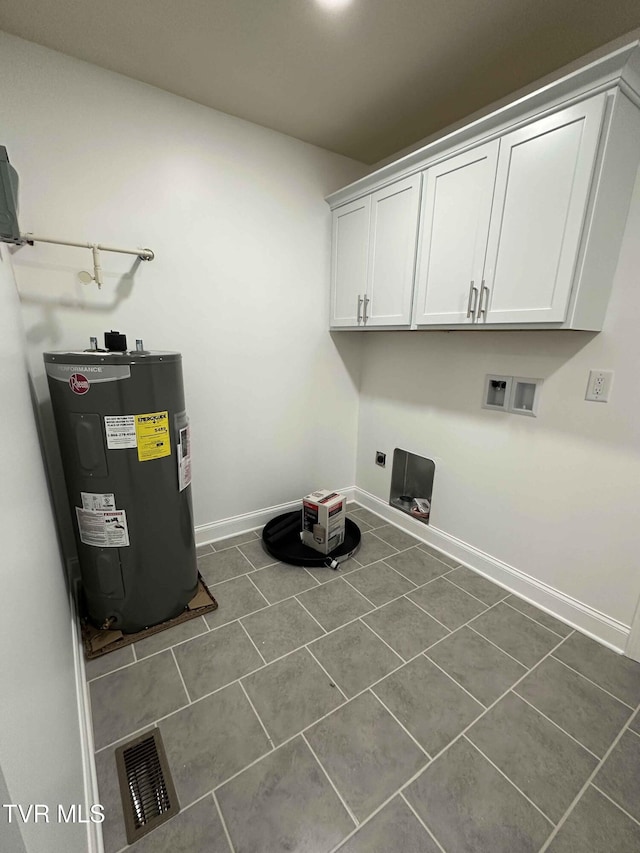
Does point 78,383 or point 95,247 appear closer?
point 78,383

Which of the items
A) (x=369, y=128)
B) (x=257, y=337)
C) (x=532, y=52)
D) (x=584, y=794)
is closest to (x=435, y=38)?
(x=532, y=52)

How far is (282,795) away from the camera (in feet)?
3.67

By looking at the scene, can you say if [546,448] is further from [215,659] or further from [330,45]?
[330,45]

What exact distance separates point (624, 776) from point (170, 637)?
1802mm

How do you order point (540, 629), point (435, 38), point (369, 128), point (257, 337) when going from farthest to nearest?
point (257, 337)
point (369, 128)
point (540, 629)
point (435, 38)

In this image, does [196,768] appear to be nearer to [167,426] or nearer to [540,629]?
[167,426]

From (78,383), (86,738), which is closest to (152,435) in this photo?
(78,383)

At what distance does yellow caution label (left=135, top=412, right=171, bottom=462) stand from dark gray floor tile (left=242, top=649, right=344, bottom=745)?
40.4 inches

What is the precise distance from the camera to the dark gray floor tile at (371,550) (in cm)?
231

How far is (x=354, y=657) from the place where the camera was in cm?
160

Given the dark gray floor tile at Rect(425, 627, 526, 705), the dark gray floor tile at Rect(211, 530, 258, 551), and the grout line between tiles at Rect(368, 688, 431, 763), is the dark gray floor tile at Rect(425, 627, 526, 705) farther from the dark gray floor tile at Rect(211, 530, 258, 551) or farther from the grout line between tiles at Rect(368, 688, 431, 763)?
the dark gray floor tile at Rect(211, 530, 258, 551)

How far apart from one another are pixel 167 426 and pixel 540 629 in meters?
2.05

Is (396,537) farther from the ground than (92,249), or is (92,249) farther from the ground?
(92,249)

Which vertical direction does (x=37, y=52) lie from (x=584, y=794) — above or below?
above
